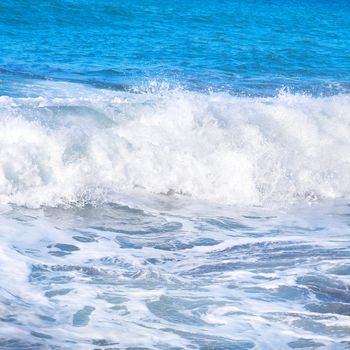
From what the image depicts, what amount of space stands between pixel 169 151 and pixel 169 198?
1001 millimetres

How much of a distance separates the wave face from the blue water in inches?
0.9

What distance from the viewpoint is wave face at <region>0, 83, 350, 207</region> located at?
8.93 meters

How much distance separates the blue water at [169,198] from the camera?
526cm

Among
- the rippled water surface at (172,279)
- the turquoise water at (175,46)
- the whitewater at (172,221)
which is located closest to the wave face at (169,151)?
the whitewater at (172,221)

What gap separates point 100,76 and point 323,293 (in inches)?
377

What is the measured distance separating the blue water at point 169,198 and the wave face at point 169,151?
22mm

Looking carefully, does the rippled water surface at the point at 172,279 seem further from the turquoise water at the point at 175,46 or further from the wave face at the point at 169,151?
the turquoise water at the point at 175,46

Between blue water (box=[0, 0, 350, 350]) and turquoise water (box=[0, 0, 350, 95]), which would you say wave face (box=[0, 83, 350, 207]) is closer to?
blue water (box=[0, 0, 350, 350])

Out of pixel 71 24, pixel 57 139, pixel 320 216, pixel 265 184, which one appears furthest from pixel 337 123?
pixel 71 24

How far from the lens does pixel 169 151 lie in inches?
390

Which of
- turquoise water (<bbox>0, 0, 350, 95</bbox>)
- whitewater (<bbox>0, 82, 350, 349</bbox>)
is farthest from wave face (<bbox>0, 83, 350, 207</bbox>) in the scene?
turquoise water (<bbox>0, 0, 350, 95</bbox>)

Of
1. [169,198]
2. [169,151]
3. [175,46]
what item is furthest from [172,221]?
[175,46]

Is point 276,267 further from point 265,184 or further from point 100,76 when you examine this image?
point 100,76

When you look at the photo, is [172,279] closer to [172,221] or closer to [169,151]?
Answer: [172,221]
